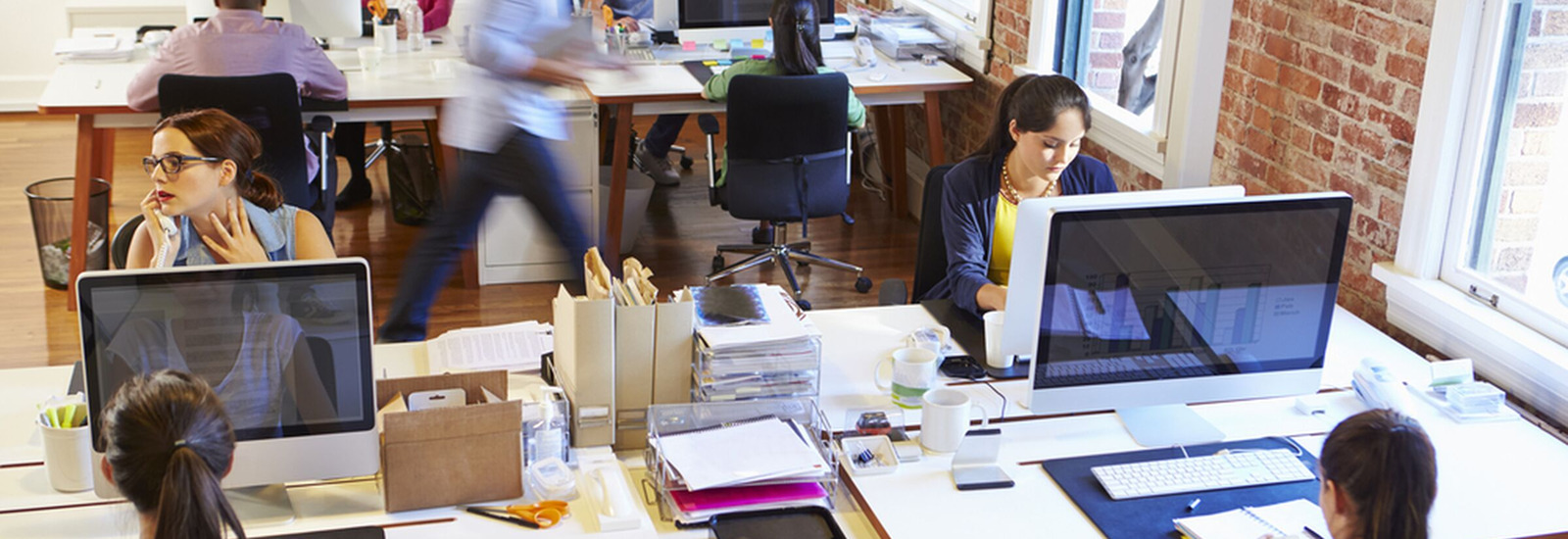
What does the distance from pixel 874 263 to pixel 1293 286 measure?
9.49 feet

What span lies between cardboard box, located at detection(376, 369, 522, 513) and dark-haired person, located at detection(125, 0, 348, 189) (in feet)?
7.90

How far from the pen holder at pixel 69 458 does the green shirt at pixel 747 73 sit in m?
2.73

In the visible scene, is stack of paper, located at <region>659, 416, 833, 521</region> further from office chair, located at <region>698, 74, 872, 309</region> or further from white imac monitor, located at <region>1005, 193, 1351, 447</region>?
office chair, located at <region>698, 74, 872, 309</region>

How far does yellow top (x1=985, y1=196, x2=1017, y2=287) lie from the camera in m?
3.12

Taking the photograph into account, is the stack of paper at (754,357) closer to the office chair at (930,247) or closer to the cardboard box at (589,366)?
the cardboard box at (589,366)

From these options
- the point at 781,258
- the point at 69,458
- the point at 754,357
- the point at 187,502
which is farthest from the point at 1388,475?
the point at 781,258

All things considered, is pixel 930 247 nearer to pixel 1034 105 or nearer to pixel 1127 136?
pixel 1034 105

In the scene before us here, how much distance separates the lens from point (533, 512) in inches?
81.8

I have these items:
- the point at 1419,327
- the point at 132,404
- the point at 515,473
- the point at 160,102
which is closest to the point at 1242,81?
the point at 1419,327

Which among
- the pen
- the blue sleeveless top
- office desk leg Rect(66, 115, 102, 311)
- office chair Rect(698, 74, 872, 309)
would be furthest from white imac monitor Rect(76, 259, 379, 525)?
office desk leg Rect(66, 115, 102, 311)

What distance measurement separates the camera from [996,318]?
2.64 metres

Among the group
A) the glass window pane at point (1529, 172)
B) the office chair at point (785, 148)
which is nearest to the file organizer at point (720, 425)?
the glass window pane at point (1529, 172)

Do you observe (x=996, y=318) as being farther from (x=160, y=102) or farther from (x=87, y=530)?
(x=160, y=102)

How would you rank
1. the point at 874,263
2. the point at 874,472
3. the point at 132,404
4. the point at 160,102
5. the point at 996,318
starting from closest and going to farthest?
the point at 132,404
the point at 874,472
the point at 996,318
the point at 160,102
the point at 874,263
